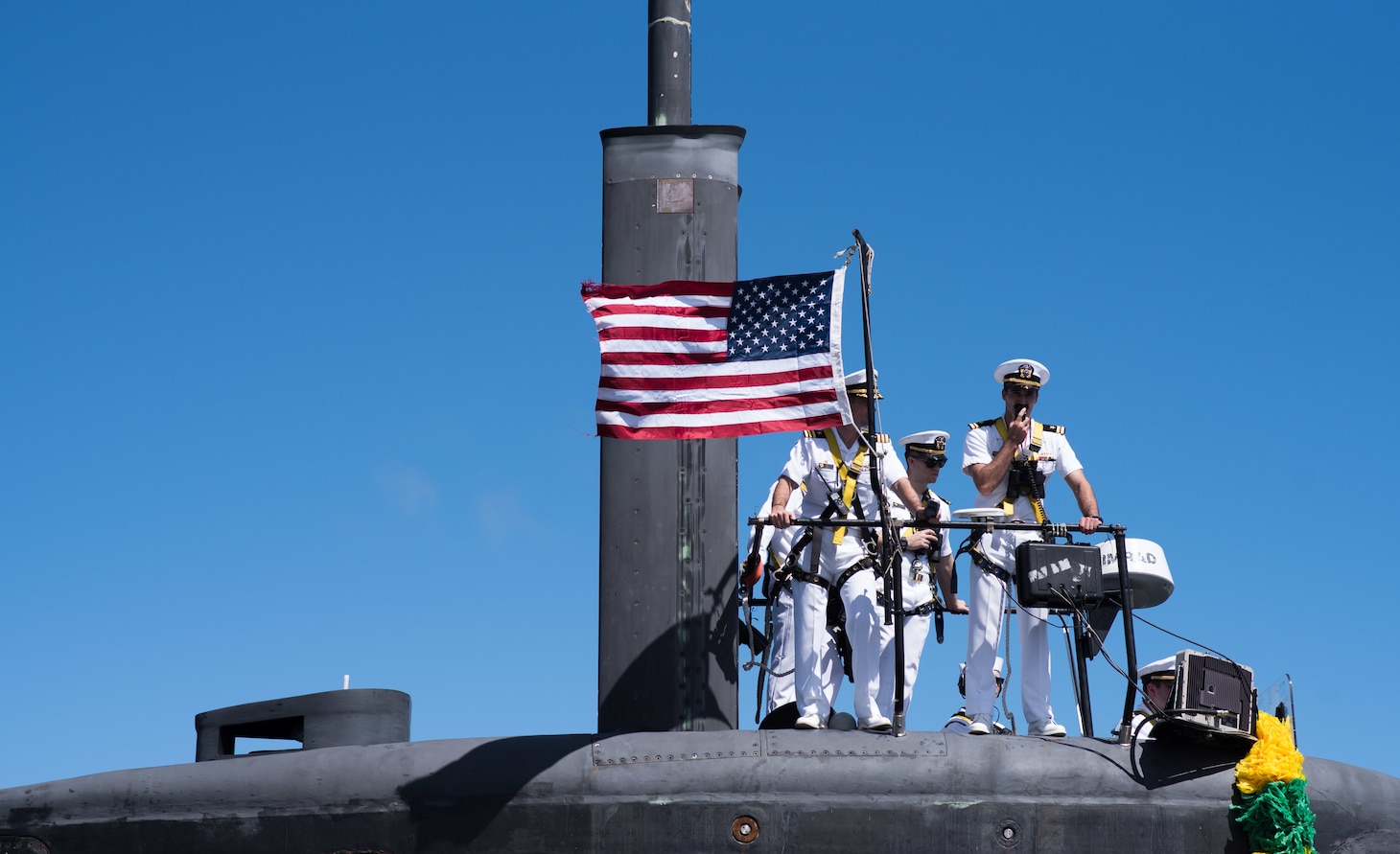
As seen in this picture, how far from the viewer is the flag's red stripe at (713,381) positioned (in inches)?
458

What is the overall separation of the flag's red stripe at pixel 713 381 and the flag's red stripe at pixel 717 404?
98 mm

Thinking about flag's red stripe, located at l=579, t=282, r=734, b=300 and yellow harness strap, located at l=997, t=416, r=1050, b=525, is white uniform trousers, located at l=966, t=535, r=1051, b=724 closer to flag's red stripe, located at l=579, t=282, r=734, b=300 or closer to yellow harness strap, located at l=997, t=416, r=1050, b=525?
yellow harness strap, located at l=997, t=416, r=1050, b=525

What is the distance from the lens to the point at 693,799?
9727mm

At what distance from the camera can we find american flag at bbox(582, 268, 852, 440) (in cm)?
1161

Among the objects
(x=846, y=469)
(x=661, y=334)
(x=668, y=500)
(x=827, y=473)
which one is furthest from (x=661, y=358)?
(x=846, y=469)

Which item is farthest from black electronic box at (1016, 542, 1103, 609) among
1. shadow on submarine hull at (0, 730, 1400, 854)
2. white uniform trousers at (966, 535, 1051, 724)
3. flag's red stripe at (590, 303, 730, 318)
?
flag's red stripe at (590, 303, 730, 318)

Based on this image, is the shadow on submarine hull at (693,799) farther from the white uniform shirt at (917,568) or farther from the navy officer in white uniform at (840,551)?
the white uniform shirt at (917,568)

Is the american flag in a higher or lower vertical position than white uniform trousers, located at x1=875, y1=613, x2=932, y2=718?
higher

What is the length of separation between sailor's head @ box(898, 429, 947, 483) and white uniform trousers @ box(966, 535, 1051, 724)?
1.80 m

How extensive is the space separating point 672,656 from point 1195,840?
11.3 feet

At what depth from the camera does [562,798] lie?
9875mm

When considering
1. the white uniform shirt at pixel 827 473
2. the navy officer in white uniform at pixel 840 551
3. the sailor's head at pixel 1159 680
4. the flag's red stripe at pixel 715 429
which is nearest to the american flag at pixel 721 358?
the flag's red stripe at pixel 715 429

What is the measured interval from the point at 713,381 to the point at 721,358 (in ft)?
0.54

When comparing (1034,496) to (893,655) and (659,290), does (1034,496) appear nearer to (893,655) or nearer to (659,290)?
(893,655)
